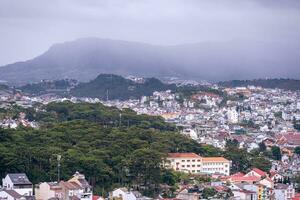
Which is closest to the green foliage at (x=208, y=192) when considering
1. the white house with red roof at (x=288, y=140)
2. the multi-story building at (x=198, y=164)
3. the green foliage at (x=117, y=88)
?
the multi-story building at (x=198, y=164)

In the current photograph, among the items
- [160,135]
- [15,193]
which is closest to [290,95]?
[160,135]

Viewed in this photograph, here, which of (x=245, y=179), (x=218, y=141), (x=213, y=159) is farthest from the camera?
(x=218, y=141)

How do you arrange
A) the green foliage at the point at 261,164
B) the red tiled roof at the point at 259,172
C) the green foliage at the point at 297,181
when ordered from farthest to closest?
the green foliage at the point at 261,164
the green foliage at the point at 297,181
the red tiled roof at the point at 259,172

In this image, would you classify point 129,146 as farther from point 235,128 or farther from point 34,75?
point 34,75

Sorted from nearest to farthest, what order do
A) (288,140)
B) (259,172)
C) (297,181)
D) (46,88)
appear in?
(259,172) → (297,181) → (288,140) → (46,88)

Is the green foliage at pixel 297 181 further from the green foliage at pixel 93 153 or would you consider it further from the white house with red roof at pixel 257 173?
the green foliage at pixel 93 153

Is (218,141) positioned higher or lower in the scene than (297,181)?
higher

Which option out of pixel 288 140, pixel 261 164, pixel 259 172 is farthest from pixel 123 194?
pixel 288 140

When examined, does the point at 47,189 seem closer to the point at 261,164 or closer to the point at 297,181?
the point at 297,181
